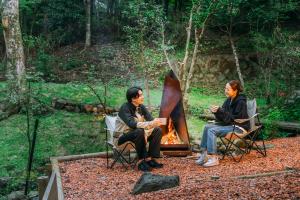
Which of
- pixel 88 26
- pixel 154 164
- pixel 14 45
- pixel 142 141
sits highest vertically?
pixel 88 26

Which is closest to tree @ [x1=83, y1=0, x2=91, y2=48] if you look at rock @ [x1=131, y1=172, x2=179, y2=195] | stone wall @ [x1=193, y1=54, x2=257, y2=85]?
stone wall @ [x1=193, y1=54, x2=257, y2=85]

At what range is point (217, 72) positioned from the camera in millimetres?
17531

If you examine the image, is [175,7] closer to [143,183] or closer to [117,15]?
[117,15]

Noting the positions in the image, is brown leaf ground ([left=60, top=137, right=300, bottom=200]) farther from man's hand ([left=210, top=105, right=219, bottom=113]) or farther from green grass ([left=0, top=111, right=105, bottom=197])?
green grass ([left=0, top=111, right=105, bottom=197])

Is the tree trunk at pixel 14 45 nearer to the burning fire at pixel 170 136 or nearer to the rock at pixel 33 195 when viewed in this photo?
the rock at pixel 33 195

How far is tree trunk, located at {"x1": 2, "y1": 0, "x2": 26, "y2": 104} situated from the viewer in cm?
1212

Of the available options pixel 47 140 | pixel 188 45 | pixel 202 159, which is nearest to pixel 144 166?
pixel 202 159

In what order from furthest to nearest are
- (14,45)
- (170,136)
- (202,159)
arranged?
(14,45), (170,136), (202,159)

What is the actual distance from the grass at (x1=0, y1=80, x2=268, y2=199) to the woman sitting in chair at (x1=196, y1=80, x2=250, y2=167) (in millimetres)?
2421

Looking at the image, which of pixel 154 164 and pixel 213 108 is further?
pixel 213 108

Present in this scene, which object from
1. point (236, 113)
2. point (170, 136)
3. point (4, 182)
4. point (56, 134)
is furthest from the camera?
point (56, 134)

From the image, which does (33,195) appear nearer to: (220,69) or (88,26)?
(220,69)

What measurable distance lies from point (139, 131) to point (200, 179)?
145 cm

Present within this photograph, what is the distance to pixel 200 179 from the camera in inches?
234
